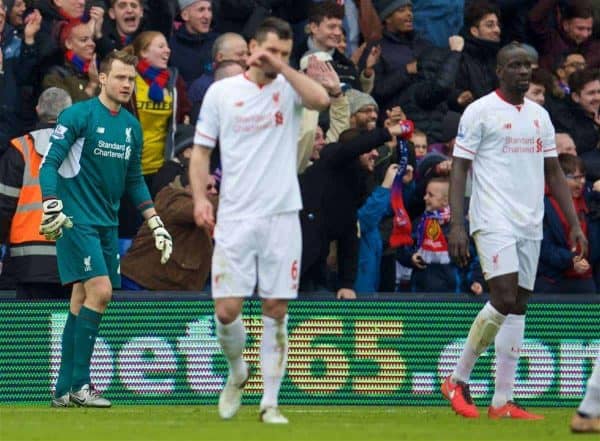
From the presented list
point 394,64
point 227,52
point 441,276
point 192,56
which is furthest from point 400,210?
point 192,56

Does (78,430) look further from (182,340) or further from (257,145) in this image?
(182,340)

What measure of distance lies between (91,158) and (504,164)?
3.12 m

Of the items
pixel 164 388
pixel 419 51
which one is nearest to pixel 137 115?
pixel 164 388

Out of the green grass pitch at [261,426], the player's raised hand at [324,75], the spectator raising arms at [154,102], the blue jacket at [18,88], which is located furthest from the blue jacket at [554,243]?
the blue jacket at [18,88]

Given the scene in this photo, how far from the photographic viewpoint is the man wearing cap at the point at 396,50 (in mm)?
17812

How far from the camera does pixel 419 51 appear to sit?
18.8 m

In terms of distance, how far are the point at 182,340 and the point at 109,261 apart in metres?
1.85

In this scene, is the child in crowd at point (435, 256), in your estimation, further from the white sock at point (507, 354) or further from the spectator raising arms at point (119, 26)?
the spectator raising arms at point (119, 26)

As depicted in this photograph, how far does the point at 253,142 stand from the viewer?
10.6m

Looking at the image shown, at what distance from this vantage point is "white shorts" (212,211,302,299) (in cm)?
1052

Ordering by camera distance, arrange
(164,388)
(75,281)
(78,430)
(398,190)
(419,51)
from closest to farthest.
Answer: (78,430) < (75,281) < (164,388) < (398,190) < (419,51)

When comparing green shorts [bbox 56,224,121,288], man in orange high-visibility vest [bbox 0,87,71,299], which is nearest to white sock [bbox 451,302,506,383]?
green shorts [bbox 56,224,121,288]

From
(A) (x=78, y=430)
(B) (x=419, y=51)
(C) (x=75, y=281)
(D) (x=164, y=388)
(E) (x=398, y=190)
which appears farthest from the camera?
(B) (x=419, y=51)

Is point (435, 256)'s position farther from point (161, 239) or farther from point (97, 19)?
point (97, 19)
